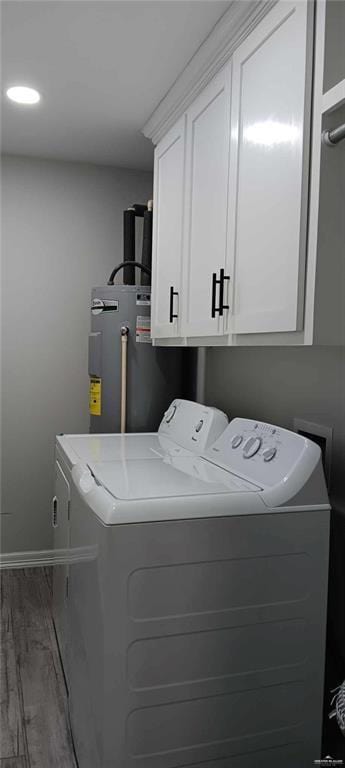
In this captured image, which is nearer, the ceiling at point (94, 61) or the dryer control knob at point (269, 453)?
the dryer control knob at point (269, 453)

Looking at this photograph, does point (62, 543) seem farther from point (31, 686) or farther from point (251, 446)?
point (251, 446)

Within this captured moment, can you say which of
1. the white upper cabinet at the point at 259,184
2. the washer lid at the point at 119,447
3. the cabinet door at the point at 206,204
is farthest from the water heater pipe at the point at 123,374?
the cabinet door at the point at 206,204

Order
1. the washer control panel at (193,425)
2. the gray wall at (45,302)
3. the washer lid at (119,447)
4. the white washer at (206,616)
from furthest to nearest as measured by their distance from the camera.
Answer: the gray wall at (45,302) < the washer control panel at (193,425) < the washer lid at (119,447) < the white washer at (206,616)

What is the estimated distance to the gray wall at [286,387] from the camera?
1.69 metres

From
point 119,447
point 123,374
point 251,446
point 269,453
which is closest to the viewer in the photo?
point 269,453

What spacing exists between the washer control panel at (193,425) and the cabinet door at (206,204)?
1.05ft

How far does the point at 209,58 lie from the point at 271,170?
674mm

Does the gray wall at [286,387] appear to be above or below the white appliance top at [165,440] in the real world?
above

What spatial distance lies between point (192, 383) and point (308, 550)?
165 centimetres

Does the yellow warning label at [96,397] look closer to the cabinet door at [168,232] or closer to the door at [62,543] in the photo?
the cabinet door at [168,232]

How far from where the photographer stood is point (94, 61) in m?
2.11

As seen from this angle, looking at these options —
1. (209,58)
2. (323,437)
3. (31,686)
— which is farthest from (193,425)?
(209,58)

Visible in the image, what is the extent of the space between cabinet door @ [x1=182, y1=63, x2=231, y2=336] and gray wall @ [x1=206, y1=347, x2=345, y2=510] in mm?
307

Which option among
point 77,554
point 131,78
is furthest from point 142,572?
point 131,78
